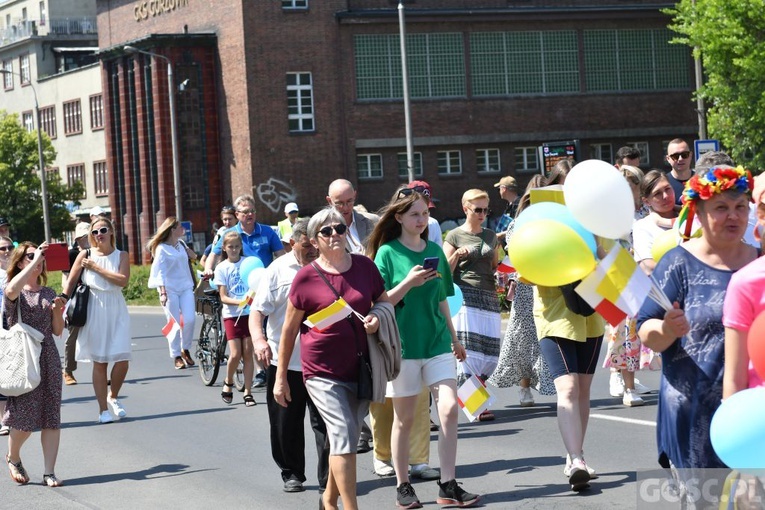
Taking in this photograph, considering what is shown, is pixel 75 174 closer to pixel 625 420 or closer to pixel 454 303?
pixel 625 420

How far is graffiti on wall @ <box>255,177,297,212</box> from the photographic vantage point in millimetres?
56406

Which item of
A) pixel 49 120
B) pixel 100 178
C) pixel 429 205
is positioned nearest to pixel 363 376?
pixel 429 205

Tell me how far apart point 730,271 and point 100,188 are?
76766 millimetres

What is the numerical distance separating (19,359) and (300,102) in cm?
4792

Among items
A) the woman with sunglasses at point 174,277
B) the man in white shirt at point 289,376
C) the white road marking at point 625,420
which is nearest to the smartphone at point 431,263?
the man in white shirt at point 289,376

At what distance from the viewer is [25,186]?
253ft

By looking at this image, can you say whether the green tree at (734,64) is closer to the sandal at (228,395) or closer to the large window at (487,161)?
the large window at (487,161)

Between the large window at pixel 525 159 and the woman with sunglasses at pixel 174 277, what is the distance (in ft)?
141

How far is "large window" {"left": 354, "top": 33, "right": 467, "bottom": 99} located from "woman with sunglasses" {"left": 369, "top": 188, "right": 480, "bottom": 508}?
162 feet

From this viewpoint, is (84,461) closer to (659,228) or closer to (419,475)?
(419,475)

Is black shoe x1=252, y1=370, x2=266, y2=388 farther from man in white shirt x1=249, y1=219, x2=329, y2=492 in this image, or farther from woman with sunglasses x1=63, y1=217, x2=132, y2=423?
man in white shirt x1=249, y1=219, x2=329, y2=492

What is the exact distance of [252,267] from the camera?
42.6ft

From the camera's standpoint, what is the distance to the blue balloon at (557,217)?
6.23 m

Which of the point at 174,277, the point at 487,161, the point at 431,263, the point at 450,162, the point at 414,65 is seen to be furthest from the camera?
the point at 487,161
